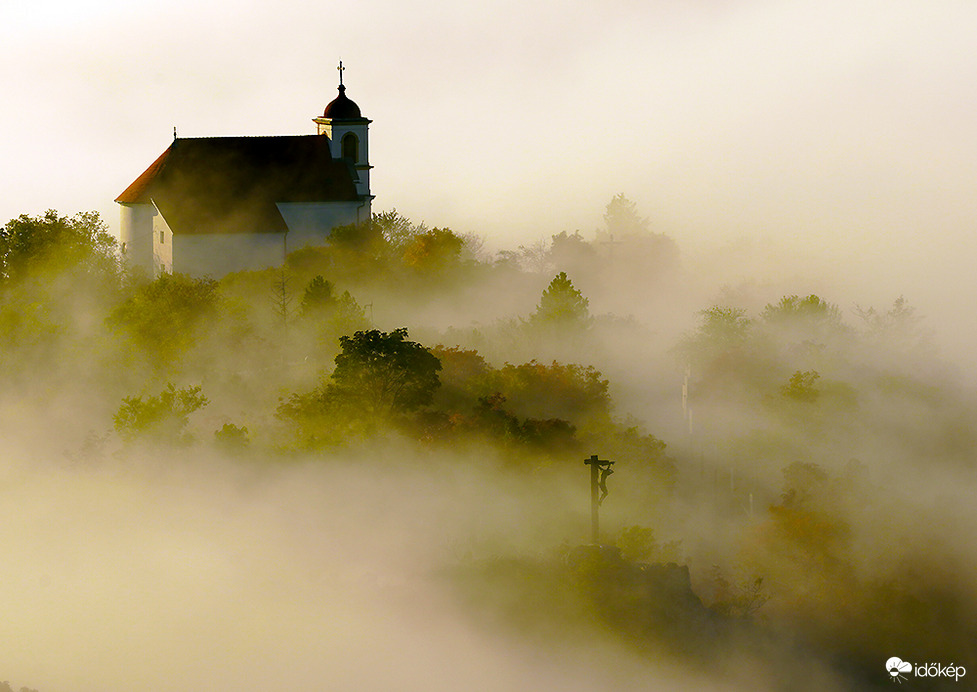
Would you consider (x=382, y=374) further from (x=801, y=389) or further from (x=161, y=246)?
(x=801, y=389)

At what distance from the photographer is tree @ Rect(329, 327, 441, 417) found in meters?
60.2

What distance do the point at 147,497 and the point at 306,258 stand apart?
21787 millimetres

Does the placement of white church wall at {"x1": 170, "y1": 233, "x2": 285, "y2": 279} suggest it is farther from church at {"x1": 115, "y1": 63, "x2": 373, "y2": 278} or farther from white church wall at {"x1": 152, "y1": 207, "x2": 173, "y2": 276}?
white church wall at {"x1": 152, "y1": 207, "x2": 173, "y2": 276}

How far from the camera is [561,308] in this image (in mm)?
87688

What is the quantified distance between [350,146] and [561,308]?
1709cm

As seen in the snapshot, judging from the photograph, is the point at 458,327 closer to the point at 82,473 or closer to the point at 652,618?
the point at 82,473

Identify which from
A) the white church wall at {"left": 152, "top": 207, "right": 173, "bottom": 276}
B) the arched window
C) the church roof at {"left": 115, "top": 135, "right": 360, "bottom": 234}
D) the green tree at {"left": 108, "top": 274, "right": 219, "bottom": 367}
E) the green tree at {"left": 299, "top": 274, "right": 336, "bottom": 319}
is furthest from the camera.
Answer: the arched window

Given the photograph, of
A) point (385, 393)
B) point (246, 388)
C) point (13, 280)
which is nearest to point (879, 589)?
point (385, 393)

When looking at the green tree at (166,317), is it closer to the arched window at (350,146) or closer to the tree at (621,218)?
the arched window at (350,146)

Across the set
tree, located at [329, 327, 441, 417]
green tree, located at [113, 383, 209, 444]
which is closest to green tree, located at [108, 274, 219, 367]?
green tree, located at [113, 383, 209, 444]

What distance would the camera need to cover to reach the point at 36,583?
181 feet

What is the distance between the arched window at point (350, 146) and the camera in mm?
81500

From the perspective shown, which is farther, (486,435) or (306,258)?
(306,258)

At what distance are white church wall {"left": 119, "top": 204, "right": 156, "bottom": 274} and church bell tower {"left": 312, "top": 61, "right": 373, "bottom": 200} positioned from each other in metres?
11.4
